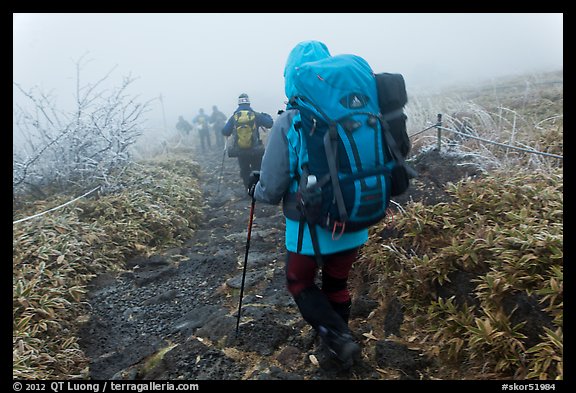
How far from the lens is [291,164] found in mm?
2316

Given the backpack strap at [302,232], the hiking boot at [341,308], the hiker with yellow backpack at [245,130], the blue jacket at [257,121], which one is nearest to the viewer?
the backpack strap at [302,232]

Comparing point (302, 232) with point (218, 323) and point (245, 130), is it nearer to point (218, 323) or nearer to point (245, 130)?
point (218, 323)

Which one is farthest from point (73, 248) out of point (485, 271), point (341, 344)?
point (485, 271)

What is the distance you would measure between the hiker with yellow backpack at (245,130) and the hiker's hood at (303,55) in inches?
160

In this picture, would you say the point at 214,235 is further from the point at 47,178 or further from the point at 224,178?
the point at 224,178

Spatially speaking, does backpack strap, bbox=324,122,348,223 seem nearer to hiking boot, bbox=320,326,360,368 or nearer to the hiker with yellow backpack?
hiking boot, bbox=320,326,360,368

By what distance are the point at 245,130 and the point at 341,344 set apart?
16.4 feet

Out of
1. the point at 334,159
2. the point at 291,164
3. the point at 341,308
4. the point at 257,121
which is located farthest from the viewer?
the point at 257,121

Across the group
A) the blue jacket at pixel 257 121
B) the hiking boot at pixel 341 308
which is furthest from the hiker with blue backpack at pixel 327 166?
the blue jacket at pixel 257 121

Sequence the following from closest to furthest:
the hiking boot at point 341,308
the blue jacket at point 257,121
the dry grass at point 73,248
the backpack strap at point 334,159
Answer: the backpack strap at point 334,159 → the hiking boot at point 341,308 → the dry grass at point 73,248 → the blue jacket at point 257,121

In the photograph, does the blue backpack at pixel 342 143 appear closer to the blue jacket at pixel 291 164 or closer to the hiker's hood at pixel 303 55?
the blue jacket at pixel 291 164

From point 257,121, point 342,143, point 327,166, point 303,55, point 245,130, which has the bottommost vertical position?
point 327,166

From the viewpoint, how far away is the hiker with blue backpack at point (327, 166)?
2.12 metres

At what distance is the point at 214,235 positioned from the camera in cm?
602
